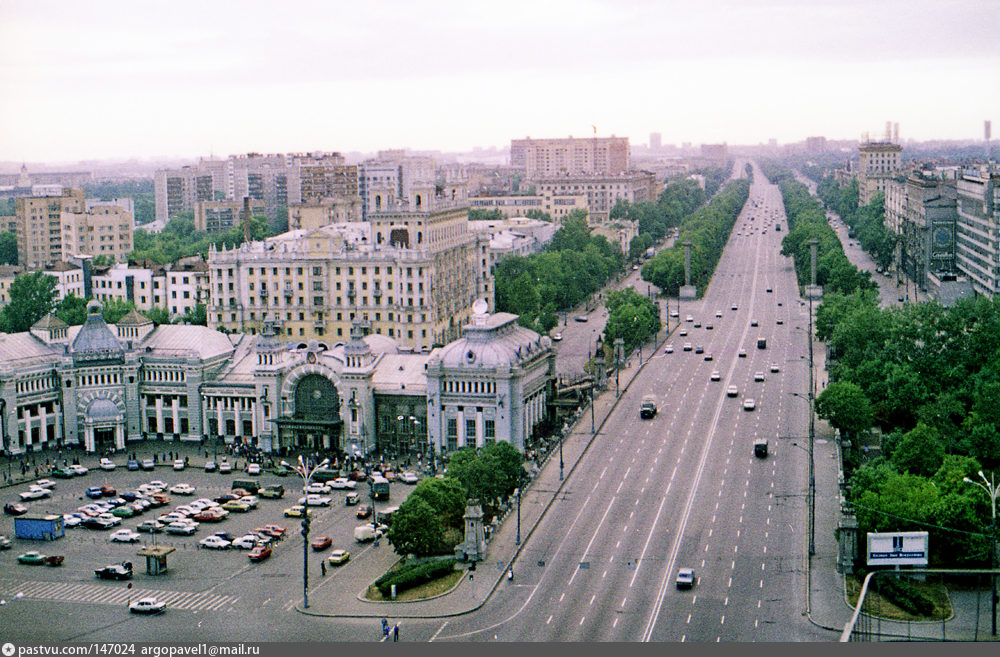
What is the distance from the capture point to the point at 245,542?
176 feet

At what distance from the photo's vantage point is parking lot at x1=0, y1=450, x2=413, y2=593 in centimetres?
5034

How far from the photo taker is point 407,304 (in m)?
97.1

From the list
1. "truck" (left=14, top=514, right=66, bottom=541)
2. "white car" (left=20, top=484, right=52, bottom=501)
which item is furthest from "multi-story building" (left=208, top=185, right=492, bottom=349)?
"truck" (left=14, top=514, right=66, bottom=541)

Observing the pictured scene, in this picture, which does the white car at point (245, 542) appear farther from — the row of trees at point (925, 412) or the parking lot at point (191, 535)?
the row of trees at point (925, 412)

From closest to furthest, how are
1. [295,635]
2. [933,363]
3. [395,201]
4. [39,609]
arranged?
[295,635] → [39,609] → [933,363] → [395,201]

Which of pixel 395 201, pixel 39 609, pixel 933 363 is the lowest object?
pixel 39 609

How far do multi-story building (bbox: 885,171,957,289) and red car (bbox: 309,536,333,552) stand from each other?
77266 millimetres

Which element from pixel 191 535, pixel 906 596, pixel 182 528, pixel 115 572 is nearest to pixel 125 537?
pixel 182 528

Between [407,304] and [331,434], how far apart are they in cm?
2776

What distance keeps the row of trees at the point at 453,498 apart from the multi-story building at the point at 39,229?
354ft

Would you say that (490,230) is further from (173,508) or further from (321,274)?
(173,508)

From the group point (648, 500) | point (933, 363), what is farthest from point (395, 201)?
point (648, 500)

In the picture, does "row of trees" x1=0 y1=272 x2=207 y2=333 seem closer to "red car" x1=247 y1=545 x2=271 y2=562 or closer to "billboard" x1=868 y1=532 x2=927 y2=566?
"red car" x1=247 y1=545 x2=271 y2=562

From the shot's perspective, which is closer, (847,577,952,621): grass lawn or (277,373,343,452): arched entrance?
(847,577,952,621): grass lawn
